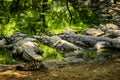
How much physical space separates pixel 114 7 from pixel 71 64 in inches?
621

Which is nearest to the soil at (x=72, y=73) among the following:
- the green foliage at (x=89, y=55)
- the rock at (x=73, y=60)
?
the rock at (x=73, y=60)

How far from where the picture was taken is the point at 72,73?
1045 centimetres

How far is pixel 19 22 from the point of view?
19219 millimetres

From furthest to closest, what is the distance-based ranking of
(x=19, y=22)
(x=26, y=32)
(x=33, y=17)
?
(x=33, y=17) < (x=19, y=22) < (x=26, y=32)

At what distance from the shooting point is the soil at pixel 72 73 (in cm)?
996

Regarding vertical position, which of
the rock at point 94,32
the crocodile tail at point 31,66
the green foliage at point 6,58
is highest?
the crocodile tail at point 31,66

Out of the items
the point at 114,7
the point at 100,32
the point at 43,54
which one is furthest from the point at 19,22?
the point at 114,7

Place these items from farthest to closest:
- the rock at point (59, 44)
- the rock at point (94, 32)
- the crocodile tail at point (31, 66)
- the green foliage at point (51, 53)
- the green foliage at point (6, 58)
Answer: the rock at point (94, 32)
the rock at point (59, 44)
the green foliage at point (51, 53)
the green foliage at point (6, 58)
the crocodile tail at point (31, 66)

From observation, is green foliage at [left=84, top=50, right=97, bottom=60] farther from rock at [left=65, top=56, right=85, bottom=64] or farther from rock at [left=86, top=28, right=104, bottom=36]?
rock at [left=86, top=28, right=104, bottom=36]

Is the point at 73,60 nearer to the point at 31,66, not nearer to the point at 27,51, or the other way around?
the point at 27,51

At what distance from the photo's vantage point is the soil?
996 cm

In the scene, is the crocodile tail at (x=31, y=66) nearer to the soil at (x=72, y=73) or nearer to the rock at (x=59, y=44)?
the soil at (x=72, y=73)

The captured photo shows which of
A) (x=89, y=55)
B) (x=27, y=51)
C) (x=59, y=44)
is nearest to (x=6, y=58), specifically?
(x=27, y=51)

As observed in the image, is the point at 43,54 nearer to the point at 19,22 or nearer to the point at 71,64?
the point at 71,64
